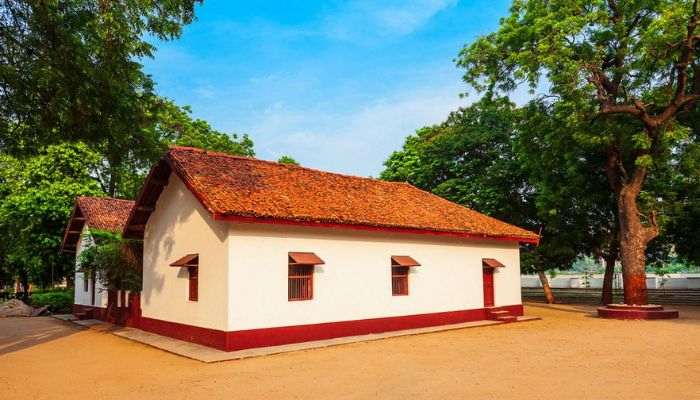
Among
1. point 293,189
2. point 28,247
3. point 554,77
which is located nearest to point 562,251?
point 554,77

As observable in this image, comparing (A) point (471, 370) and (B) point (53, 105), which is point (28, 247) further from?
(A) point (471, 370)

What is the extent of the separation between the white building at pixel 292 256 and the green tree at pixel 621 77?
568 cm

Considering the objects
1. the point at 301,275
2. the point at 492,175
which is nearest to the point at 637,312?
the point at 492,175

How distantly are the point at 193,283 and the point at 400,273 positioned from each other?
6.14 m

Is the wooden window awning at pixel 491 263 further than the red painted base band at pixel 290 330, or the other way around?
the wooden window awning at pixel 491 263

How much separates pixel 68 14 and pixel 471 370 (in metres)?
11.1

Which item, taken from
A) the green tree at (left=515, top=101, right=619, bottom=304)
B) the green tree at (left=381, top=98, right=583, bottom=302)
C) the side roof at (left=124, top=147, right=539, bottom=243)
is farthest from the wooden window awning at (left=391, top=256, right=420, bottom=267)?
the green tree at (left=381, top=98, right=583, bottom=302)

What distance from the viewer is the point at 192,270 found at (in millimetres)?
13898

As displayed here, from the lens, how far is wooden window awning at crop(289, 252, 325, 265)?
1303 centimetres

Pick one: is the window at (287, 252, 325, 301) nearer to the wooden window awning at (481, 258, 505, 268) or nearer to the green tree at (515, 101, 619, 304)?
the wooden window awning at (481, 258, 505, 268)

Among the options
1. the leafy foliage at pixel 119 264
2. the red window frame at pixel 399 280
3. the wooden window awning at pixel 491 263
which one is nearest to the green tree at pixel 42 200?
the leafy foliage at pixel 119 264

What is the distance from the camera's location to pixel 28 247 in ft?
90.7

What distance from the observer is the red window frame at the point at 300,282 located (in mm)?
13227

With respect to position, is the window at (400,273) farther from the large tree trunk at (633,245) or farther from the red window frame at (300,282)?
the large tree trunk at (633,245)
